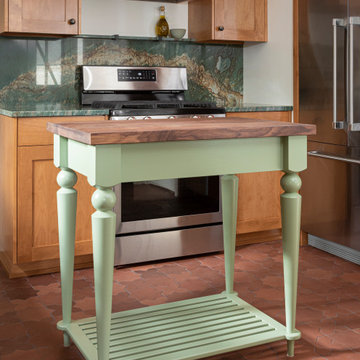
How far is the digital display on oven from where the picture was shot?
3.70 m

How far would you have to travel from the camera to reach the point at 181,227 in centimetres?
338

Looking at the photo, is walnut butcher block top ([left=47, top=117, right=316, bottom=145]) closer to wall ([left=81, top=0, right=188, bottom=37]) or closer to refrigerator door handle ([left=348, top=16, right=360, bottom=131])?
refrigerator door handle ([left=348, top=16, right=360, bottom=131])

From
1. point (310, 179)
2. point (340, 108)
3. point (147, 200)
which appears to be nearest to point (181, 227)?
point (147, 200)

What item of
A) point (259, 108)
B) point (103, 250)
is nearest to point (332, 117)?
point (259, 108)

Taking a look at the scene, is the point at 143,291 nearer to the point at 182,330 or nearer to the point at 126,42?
the point at 182,330

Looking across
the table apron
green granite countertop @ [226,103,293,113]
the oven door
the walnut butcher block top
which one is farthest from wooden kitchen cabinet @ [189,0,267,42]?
the table apron

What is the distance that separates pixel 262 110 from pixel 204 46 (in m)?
0.82

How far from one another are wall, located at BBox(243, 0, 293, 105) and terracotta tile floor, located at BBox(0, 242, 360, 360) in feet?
3.51

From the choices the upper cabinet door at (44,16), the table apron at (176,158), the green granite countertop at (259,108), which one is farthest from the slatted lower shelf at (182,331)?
the upper cabinet door at (44,16)

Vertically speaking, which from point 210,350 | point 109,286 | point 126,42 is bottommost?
point 210,350

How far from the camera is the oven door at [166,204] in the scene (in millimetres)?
3211

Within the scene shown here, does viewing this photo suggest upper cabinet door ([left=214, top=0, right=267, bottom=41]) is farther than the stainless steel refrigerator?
Yes

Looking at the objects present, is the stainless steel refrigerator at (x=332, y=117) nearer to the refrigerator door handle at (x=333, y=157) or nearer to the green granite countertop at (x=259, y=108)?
the refrigerator door handle at (x=333, y=157)

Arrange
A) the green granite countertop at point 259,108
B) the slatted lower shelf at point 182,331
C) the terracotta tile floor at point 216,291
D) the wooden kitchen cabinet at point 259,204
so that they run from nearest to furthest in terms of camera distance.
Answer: the slatted lower shelf at point 182,331 → the terracotta tile floor at point 216,291 → the green granite countertop at point 259,108 → the wooden kitchen cabinet at point 259,204
